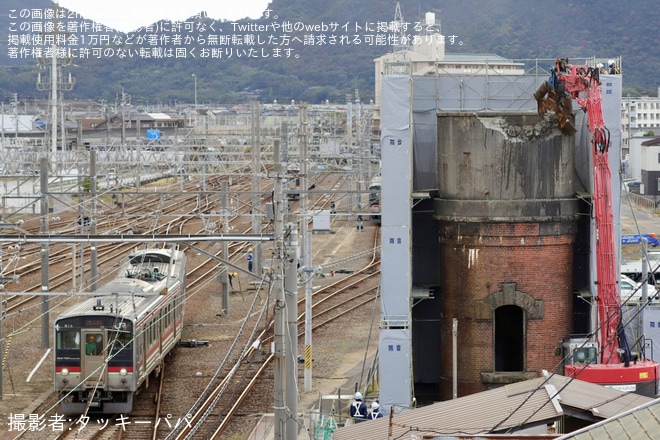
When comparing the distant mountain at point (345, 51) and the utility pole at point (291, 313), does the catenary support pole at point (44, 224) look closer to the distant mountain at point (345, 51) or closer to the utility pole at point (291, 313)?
the utility pole at point (291, 313)

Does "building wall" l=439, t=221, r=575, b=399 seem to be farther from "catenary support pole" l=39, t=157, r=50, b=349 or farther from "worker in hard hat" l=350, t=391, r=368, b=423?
"catenary support pole" l=39, t=157, r=50, b=349

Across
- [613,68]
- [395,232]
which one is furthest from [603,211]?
[395,232]

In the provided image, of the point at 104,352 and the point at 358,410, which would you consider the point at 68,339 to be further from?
the point at 358,410

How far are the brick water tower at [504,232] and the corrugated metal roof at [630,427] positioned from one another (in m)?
9.07

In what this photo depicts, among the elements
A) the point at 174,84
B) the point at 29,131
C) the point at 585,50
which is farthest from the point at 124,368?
the point at 174,84

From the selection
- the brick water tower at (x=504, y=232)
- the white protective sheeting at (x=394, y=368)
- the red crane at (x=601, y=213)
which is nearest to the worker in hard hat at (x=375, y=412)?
the white protective sheeting at (x=394, y=368)

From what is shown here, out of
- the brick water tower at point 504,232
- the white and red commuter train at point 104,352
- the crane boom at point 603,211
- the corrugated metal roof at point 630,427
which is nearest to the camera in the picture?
the corrugated metal roof at point 630,427

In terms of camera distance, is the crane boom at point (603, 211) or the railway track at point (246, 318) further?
the railway track at point (246, 318)

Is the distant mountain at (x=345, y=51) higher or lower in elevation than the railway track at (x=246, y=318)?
higher

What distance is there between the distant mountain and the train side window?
393 ft

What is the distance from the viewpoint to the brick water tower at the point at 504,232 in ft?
64.2

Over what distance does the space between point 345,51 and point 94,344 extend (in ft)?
559

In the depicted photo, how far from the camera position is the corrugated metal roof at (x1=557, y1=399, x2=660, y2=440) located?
32.6ft

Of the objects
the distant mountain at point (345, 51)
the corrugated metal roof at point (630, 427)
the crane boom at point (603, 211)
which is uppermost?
the distant mountain at point (345, 51)
